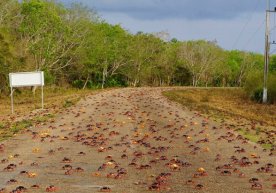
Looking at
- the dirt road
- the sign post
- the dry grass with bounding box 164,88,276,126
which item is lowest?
the dry grass with bounding box 164,88,276,126

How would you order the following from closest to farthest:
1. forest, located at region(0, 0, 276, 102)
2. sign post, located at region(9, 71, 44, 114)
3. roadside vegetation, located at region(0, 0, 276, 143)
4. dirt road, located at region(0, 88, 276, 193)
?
1. dirt road, located at region(0, 88, 276, 193)
2. sign post, located at region(9, 71, 44, 114)
3. roadside vegetation, located at region(0, 0, 276, 143)
4. forest, located at region(0, 0, 276, 102)

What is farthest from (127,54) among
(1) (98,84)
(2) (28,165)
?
(2) (28,165)

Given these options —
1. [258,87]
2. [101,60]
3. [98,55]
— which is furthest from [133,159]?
[101,60]

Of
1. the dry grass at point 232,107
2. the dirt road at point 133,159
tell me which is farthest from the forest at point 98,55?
the dirt road at point 133,159

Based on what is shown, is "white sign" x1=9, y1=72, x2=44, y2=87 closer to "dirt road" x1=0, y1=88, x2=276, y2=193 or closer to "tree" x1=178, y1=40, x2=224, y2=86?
"dirt road" x1=0, y1=88, x2=276, y2=193

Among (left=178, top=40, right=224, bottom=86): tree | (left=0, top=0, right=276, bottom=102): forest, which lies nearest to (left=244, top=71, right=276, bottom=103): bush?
(left=0, top=0, right=276, bottom=102): forest

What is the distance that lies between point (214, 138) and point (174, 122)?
550 centimetres

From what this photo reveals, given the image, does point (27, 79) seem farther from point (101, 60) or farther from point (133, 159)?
point (101, 60)

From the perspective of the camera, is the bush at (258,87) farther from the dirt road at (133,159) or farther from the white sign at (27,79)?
the dirt road at (133,159)

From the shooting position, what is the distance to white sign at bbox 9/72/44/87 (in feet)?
99.2

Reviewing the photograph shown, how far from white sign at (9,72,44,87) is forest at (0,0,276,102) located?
14.6 metres

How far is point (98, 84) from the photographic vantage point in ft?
268

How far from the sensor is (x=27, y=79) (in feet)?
100

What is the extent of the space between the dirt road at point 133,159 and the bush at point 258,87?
26675mm
